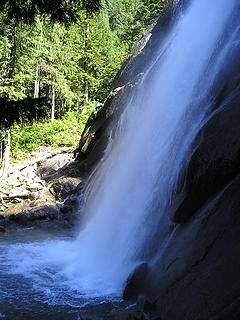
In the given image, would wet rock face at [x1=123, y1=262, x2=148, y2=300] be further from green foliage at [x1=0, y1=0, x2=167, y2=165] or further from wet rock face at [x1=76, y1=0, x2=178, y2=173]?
wet rock face at [x1=76, y1=0, x2=178, y2=173]

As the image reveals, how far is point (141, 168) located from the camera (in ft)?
48.0

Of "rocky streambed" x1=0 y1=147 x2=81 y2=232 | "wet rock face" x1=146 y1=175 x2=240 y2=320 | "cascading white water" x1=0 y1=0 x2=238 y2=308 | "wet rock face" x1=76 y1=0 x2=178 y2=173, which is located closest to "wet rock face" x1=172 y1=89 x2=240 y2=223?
"wet rock face" x1=146 y1=175 x2=240 y2=320

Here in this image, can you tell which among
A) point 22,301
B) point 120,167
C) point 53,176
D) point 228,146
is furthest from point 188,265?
point 53,176

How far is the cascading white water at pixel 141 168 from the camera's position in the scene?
36.6 feet

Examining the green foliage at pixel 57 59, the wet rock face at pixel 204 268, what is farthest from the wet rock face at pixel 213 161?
the green foliage at pixel 57 59

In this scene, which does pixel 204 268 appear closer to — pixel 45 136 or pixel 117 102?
pixel 117 102

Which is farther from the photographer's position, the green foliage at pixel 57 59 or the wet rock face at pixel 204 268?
the green foliage at pixel 57 59

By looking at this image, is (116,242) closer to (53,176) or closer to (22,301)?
(22,301)

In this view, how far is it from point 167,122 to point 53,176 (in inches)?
435

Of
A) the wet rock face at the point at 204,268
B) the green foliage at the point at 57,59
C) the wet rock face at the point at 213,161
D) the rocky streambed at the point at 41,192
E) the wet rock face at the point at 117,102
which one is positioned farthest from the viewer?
the wet rock face at the point at 117,102

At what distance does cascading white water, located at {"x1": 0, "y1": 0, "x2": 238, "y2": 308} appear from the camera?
11156mm

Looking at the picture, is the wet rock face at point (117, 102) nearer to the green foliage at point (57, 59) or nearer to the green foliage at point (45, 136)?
the green foliage at point (57, 59)

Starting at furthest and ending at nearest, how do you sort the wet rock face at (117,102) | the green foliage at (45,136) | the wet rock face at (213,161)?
the green foliage at (45,136) → the wet rock face at (117,102) → the wet rock face at (213,161)

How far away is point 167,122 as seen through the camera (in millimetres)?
14156
